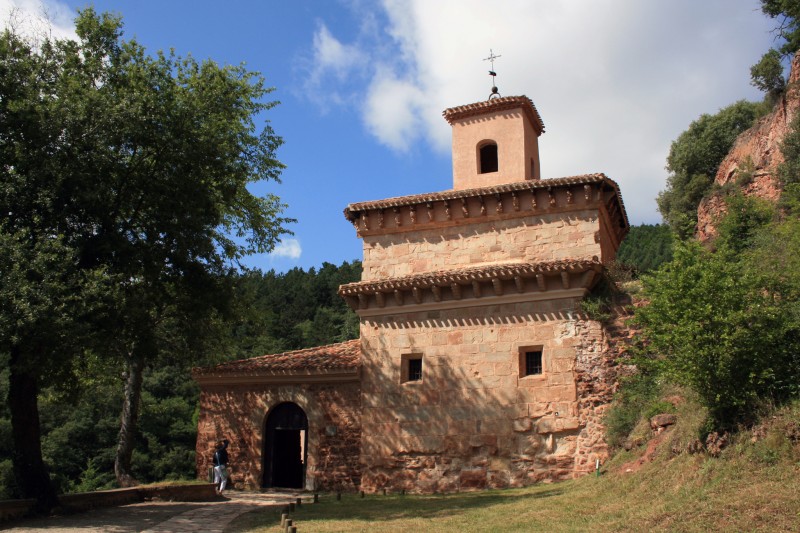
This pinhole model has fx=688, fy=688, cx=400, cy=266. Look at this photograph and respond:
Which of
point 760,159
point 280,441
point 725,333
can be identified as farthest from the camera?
point 760,159

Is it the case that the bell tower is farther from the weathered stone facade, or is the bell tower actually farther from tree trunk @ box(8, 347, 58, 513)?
tree trunk @ box(8, 347, 58, 513)

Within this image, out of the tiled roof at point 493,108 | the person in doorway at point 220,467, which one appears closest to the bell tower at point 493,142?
the tiled roof at point 493,108

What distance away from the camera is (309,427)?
728 inches

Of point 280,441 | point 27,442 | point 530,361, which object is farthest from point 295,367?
point 27,442

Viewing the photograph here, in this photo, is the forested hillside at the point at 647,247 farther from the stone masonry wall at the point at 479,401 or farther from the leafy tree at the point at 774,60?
the stone masonry wall at the point at 479,401

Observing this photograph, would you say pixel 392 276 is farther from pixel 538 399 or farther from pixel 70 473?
pixel 70 473

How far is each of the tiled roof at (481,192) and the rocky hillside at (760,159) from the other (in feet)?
20.6

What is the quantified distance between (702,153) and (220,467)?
27.4 m

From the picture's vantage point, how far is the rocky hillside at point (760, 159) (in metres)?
22.7

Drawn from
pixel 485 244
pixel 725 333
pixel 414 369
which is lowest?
pixel 414 369

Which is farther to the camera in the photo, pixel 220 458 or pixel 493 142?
pixel 493 142

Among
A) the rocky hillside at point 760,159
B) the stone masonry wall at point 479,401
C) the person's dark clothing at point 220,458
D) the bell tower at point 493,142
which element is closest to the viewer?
the stone masonry wall at point 479,401

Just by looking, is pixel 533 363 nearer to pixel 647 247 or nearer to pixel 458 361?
pixel 458 361

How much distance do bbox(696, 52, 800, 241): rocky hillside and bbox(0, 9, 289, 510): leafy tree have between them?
1670 centimetres
